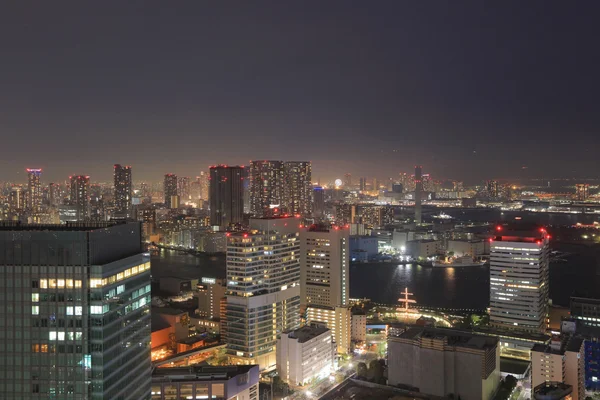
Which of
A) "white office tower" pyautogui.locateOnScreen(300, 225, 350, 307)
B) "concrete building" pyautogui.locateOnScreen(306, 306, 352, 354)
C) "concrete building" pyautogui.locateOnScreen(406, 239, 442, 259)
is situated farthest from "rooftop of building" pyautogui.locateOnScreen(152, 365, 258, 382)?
"concrete building" pyautogui.locateOnScreen(406, 239, 442, 259)

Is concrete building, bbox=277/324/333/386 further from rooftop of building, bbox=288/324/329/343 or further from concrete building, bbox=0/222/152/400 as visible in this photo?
concrete building, bbox=0/222/152/400

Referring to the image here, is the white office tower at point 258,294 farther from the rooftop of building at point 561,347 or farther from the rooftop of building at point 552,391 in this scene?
the rooftop of building at point 552,391

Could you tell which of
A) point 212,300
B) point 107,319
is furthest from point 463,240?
point 107,319

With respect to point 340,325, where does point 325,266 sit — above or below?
above

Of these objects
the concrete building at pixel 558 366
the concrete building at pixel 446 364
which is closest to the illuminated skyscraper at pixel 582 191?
the concrete building at pixel 446 364

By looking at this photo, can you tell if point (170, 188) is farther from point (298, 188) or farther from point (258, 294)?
point (258, 294)

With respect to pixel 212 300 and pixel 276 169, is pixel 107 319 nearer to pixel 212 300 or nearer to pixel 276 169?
pixel 212 300

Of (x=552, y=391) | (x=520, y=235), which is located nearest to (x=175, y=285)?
(x=520, y=235)
